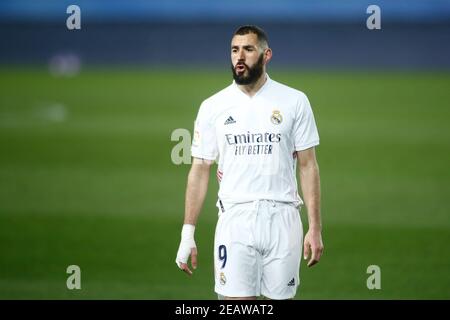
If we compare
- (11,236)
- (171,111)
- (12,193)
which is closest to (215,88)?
(171,111)

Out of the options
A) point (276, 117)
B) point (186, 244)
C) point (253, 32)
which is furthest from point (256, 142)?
point (186, 244)

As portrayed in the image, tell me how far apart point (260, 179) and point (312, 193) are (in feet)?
1.13

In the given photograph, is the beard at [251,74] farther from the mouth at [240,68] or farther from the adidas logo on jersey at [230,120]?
the adidas logo on jersey at [230,120]

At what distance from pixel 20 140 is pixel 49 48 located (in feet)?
39.9

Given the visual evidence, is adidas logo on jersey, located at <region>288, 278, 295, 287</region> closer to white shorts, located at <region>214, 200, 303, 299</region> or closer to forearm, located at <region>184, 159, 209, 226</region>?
white shorts, located at <region>214, 200, 303, 299</region>

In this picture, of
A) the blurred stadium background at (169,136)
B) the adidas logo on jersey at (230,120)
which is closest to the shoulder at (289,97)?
the adidas logo on jersey at (230,120)

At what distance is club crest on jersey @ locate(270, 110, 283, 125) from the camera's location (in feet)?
23.6

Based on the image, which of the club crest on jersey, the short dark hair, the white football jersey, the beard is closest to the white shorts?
the white football jersey

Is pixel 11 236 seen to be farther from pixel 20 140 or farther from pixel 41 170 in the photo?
pixel 20 140

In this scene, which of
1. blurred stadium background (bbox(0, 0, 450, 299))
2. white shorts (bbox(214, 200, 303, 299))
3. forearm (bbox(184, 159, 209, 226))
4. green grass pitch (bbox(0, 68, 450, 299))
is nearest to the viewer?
white shorts (bbox(214, 200, 303, 299))

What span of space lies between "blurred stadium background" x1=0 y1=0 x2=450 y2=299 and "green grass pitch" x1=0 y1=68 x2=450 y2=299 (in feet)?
0.12

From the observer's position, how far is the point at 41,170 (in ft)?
53.7

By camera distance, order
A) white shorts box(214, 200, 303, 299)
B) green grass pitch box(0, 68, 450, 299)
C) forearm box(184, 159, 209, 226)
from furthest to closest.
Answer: green grass pitch box(0, 68, 450, 299)
forearm box(184, 159, 209, 226)
white shorts box(214, 200, 303, 299)

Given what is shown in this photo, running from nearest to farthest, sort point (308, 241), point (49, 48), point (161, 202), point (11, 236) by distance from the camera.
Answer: point (308, 241), point (11, 236), point (161, 202), point (49, 48)
